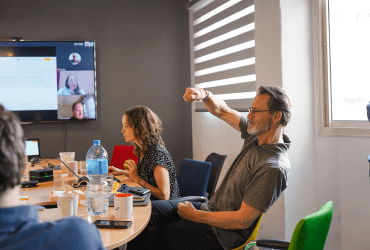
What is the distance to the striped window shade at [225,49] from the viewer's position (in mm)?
3369

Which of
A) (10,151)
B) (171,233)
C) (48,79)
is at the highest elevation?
(48,79)

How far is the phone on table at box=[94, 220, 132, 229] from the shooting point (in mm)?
A: 1491

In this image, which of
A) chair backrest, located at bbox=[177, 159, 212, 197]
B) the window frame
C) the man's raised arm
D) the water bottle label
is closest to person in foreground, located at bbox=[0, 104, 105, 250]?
the man's raised arm

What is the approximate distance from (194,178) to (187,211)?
0.75 m

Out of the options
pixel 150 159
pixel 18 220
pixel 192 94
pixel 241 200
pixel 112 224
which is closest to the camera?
pixel 18 220

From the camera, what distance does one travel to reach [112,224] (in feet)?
4.96

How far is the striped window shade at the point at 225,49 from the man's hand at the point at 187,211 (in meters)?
1.50

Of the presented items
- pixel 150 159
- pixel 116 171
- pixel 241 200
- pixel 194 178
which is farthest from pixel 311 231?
pixel 116 171

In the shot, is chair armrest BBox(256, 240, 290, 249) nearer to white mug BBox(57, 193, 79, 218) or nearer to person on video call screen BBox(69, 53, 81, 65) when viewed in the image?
white mug BBox(57, 193, 79, 218)

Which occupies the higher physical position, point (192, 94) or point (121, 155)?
point (192, 94)

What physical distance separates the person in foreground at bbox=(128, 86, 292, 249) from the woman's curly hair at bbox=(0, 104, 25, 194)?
126 centimetres

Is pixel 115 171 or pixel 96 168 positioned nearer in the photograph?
pixel 115 171

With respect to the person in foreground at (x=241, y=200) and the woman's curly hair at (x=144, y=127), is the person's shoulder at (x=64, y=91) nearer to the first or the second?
the woman's curly hair at (x=144, y=127)

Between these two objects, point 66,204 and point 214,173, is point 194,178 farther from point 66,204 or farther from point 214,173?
point 66,204
